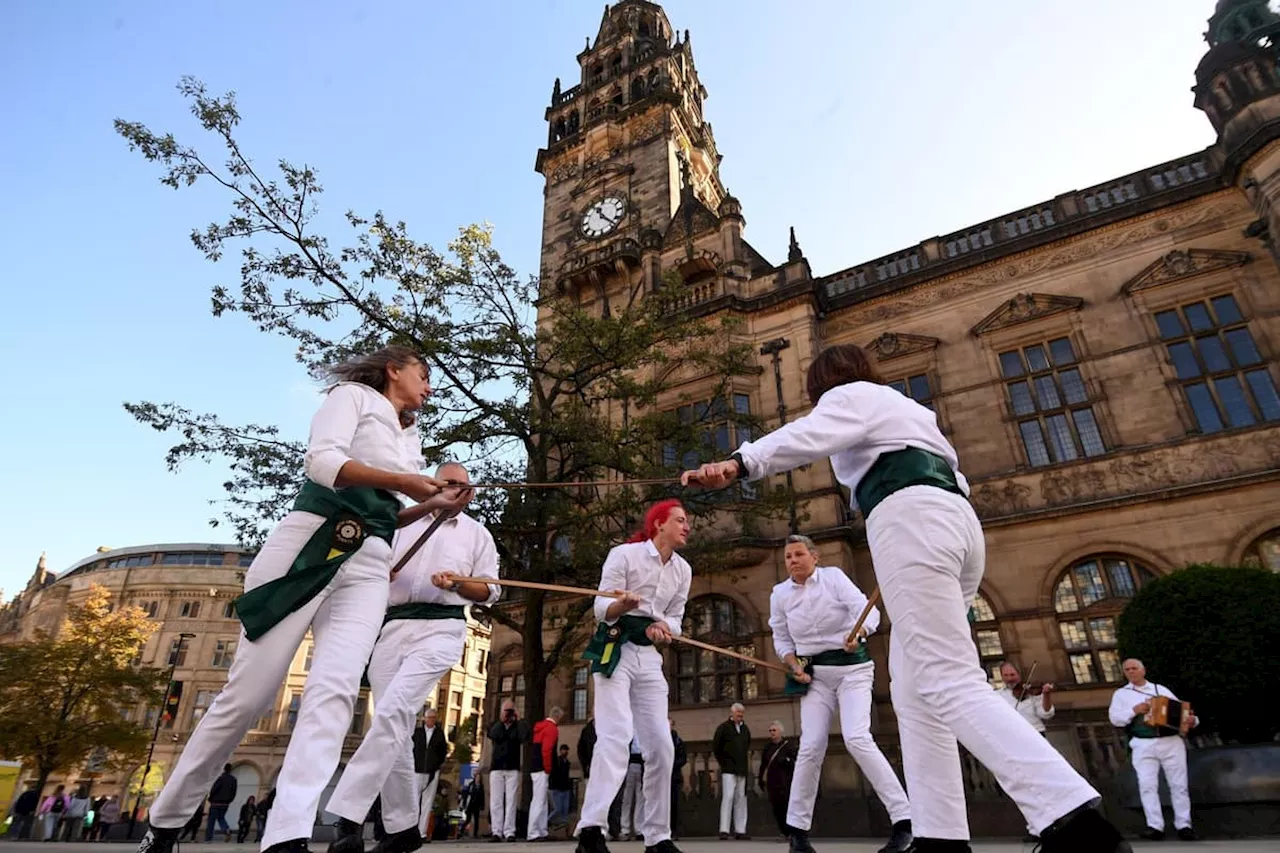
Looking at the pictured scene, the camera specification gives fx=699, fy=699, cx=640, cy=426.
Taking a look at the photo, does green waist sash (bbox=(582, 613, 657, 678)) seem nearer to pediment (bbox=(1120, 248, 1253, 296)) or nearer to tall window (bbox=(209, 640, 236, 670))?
pediment (bbox=(1120, 248, 1253, 296))

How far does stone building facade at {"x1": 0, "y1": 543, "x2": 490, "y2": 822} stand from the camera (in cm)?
3834

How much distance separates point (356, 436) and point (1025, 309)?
16308 millimetres

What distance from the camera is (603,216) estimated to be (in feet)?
83.4

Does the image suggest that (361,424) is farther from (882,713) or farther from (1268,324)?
(1268,324)

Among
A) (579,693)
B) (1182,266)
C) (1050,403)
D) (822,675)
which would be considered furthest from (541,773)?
(1182,266)

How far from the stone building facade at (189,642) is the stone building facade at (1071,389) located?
2372 centimetres

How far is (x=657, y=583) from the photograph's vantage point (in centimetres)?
493

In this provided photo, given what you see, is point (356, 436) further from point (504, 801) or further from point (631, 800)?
point (504, 801)

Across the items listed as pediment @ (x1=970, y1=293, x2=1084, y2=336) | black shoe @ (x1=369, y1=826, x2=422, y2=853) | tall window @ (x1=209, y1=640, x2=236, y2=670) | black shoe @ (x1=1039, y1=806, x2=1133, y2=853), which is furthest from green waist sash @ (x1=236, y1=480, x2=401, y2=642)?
tall window @ (x1=209, y1=640, x2=236, y2=670)

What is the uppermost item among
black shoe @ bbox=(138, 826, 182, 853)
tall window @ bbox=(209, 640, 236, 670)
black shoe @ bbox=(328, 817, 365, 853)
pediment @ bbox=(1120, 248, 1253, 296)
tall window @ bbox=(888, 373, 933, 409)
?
pediment @ bbox=(1120, 248, 1253, 296)

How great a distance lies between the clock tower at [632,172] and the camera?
21.6 m

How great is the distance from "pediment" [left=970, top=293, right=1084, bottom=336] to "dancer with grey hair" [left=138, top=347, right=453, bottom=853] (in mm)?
15852

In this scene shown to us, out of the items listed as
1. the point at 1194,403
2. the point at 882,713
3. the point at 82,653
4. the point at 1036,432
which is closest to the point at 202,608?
the point at 82,653

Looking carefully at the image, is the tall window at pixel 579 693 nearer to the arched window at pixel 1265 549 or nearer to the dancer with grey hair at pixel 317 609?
the arched window at pixel 1265 549
